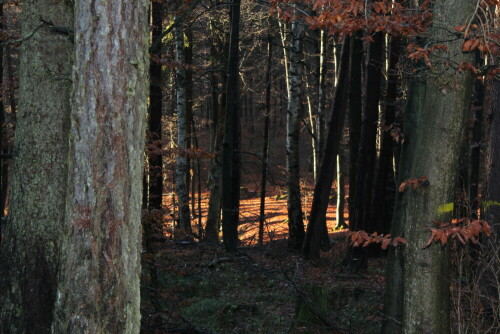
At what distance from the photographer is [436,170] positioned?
5.89m

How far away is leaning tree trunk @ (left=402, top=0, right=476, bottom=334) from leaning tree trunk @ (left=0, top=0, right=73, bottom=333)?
12.7 ft

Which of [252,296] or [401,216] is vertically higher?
[401,216]

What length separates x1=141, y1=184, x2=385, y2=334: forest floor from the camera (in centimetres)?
748

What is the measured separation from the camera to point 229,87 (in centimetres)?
1400

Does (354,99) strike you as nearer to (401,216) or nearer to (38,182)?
(401,216)

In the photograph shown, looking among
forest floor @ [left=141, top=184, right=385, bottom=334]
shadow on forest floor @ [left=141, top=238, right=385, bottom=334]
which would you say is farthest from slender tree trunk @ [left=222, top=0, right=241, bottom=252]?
shadow on forest floor @ [left=141, top=238, right=385, bottom=334]

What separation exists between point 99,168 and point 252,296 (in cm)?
695

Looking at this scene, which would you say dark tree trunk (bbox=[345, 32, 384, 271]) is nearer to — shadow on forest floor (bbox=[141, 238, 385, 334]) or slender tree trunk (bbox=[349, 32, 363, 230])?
slender tree trunk (bbox=[349, 32, 363, 230])

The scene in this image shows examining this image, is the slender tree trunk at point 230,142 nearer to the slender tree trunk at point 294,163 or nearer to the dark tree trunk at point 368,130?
the slender tree trunk at point 294,163

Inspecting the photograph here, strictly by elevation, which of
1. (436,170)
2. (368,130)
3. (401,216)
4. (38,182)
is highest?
(368,130)

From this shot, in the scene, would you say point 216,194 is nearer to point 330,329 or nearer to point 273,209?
point 330,329

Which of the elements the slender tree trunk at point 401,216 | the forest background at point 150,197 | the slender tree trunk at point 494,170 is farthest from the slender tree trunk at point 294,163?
the slender tree trunk at point 401,216

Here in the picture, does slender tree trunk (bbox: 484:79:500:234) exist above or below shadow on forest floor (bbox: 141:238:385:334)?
above

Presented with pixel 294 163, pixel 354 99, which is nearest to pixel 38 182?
pixel 354 99
